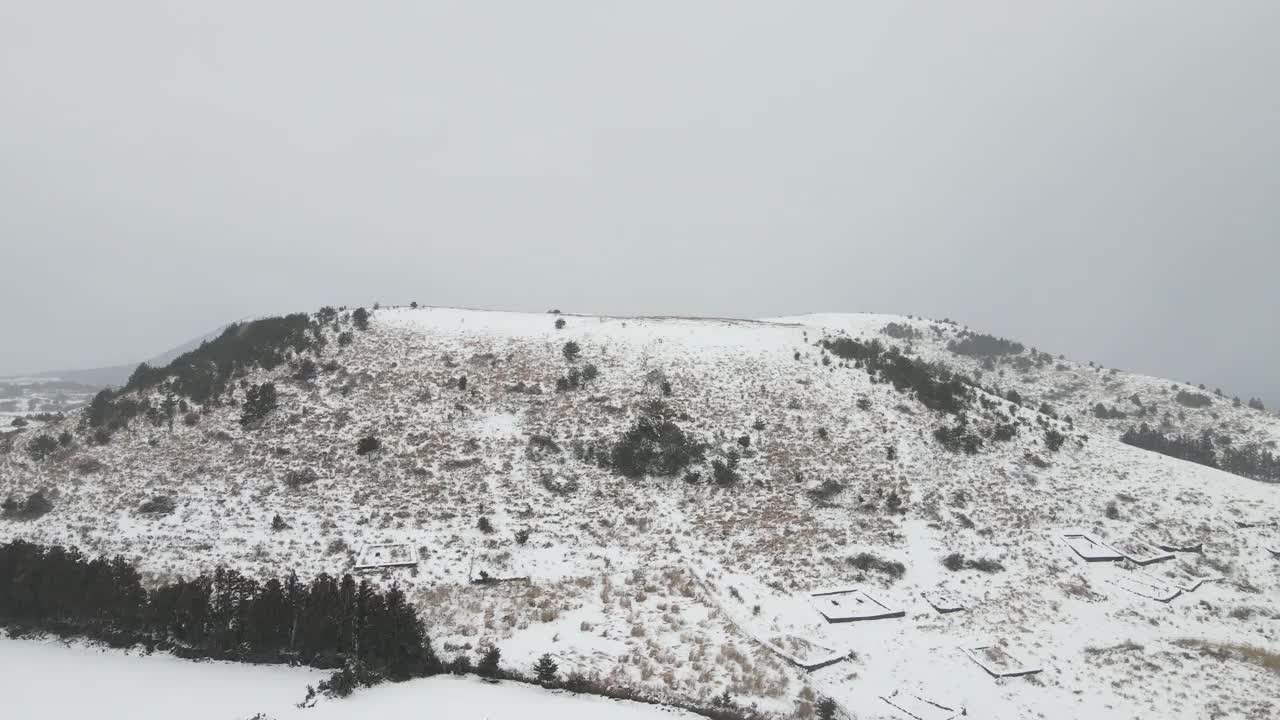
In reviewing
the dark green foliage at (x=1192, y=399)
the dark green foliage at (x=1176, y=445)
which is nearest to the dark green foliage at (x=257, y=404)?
the dark green foliage at (x=1176, y=445)

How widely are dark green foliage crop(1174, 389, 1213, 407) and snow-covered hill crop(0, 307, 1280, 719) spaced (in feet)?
107

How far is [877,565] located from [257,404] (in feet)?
96.5

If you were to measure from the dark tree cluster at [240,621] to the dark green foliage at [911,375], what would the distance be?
98.2 feet

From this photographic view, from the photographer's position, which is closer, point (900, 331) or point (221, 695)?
point (221, 695)

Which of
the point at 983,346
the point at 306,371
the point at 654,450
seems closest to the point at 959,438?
the point at 654,450

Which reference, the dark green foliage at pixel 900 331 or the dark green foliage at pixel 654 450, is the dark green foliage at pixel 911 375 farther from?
the dark green foliage at pixel 900 331

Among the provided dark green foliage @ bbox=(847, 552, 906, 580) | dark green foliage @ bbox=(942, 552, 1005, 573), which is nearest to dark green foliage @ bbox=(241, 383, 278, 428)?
dark green foliage @ bbox=(847, 552, 906, 580)

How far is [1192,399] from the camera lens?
5222 centimetres

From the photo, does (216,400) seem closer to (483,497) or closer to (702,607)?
(483,497)

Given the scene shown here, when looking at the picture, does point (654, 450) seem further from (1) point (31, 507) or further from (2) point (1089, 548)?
(1) point (31, 507)

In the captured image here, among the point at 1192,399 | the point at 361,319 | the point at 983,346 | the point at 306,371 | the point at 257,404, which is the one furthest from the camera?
the point at 983,346

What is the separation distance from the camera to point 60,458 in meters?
23.9

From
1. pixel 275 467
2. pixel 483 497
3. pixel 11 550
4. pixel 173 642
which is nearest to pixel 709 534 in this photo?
pixel 483 497

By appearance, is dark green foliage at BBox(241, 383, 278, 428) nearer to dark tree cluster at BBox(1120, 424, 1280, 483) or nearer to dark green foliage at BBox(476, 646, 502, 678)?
dark green foliage at BBox(476, 646, 502, 678)
